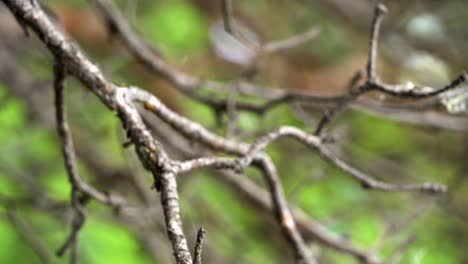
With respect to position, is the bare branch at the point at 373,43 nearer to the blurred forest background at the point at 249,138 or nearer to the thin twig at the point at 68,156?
the thin twig at the point at 68,156

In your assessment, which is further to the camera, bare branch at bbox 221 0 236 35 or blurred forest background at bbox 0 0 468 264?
blurred forest background at bbox 0 0 468 264

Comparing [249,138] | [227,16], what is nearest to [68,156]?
[227,16]

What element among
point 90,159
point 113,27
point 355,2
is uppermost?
point 355,2

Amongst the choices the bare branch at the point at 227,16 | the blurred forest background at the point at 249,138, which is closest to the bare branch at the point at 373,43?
the bare branch at the point at 227,16

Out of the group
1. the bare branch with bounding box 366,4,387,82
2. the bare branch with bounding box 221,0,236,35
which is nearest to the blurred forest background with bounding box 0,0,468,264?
the bare branch with bounding box 221,0,236,35

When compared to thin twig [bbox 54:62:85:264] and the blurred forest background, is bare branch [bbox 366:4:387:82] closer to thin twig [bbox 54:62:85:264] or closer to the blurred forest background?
thin twig [bbox 54:62:85:264]

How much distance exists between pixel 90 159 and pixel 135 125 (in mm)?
1605

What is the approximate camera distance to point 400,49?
2084mm

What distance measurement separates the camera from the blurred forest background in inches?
69.1

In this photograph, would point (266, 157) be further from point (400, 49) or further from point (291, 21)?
point (291, 21)

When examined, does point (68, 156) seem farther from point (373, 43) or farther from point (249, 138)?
point (249, 138)

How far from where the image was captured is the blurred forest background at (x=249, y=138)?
1756mm

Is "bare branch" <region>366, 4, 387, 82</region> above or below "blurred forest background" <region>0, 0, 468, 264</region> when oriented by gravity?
below

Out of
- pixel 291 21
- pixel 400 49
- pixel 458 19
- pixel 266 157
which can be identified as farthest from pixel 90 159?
pixel 266 157
